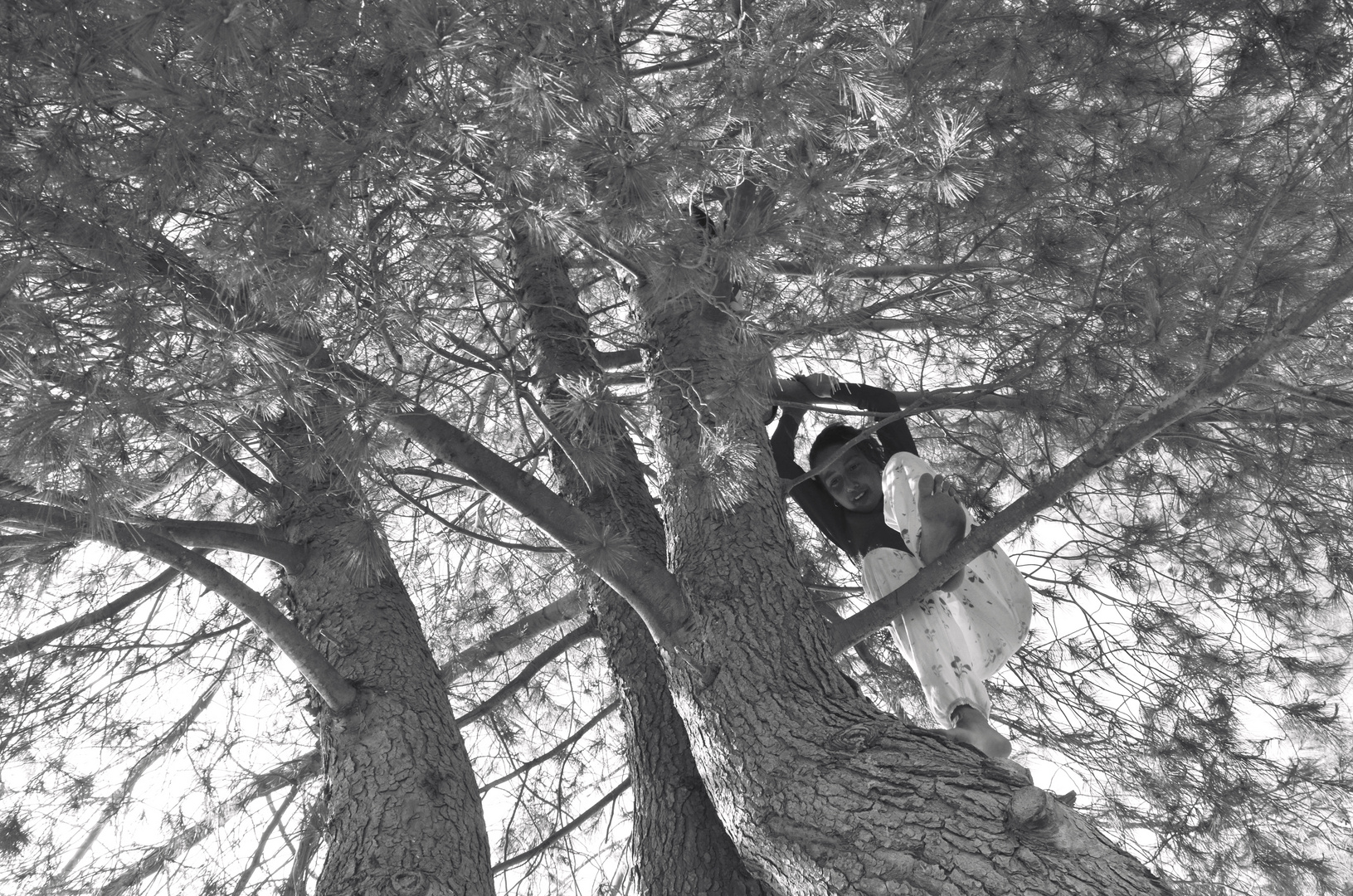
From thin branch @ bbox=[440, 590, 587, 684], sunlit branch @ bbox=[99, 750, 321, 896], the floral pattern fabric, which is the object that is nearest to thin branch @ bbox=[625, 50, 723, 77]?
the floral pattern fabric

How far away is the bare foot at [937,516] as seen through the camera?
10.5 ft

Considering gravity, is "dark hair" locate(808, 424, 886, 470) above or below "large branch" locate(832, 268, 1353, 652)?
above

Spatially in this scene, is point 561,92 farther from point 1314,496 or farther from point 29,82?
point 1314,496

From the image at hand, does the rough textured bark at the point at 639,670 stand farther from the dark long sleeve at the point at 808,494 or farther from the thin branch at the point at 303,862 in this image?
the thin branch at the point at 303,862

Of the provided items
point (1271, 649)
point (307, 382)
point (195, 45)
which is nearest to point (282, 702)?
point (307, 382)

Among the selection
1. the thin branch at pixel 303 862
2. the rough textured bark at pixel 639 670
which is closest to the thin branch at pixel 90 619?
the thin branch at pixel 303 862

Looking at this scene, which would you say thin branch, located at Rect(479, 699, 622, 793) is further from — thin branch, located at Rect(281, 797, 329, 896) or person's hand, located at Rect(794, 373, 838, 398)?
person's hand, located at Rect(794, 373, 838, 398)

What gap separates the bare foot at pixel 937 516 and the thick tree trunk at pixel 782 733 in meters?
0.41

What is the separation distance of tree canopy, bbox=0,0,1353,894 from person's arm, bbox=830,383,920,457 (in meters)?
0.26

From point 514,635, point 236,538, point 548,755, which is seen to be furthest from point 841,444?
point 236,538

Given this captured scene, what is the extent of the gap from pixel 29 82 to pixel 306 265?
28.8 inches

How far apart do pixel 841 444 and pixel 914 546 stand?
629 mm

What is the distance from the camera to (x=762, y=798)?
103 inches

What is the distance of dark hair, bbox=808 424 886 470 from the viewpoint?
3760mm
